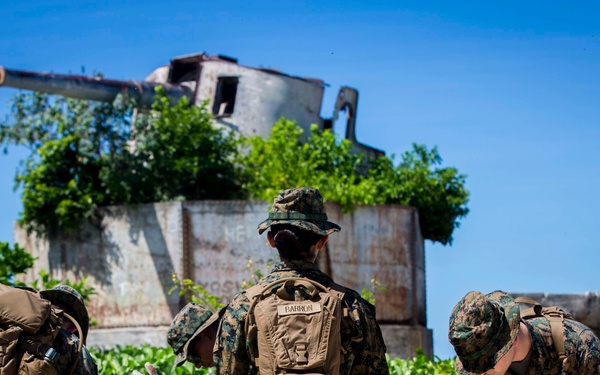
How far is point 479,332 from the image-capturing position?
19.0 feet

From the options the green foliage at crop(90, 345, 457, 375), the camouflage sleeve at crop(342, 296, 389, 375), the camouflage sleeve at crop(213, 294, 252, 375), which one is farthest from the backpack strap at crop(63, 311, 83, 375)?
the green foliage at crop(90, 345, 457, 375)

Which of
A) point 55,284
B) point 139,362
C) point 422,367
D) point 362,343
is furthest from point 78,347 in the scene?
point 55,284

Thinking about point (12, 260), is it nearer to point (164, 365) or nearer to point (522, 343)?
point (164, 365)

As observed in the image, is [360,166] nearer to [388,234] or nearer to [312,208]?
[388,234]

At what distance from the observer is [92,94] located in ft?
75.7

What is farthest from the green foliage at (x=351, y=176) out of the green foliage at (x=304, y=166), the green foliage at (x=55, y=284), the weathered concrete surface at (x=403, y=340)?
the green foliage at (x=55, y=284)

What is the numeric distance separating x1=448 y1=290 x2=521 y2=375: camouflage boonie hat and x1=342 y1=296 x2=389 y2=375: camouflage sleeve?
0.51 meters

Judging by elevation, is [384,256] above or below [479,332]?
above

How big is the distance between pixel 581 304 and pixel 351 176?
10464mm

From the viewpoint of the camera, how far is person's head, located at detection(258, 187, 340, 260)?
6309mm

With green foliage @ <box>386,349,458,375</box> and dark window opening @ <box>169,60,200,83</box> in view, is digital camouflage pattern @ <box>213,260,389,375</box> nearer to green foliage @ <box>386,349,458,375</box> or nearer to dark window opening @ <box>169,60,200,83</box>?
green foliage @ <box>386,349,458,375</box>

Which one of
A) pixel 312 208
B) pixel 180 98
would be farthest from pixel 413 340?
pixel 312 208

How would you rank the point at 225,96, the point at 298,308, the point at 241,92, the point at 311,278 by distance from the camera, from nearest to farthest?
the point at 298,308 < the point at 311,278 < the point at 241,92 < the point at 225,96

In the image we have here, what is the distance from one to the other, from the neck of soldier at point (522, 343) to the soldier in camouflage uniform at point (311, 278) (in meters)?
0.74
